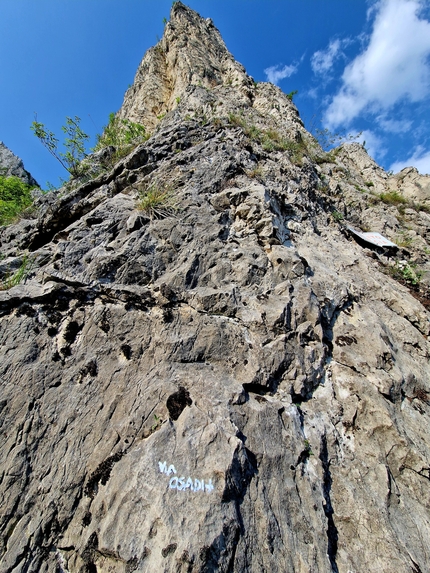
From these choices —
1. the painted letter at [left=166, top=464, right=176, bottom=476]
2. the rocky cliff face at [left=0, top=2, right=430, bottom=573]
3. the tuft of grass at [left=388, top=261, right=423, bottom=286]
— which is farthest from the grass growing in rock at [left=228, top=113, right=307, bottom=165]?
the painted letter at [left=166, top=464, right=176, bottom=476]

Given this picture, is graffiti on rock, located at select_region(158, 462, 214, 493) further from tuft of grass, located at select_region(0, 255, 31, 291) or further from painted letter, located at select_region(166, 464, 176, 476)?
tuft of grass, located at select_region(0, 255, 31, 291)

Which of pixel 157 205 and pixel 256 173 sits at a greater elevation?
→ pixel 256 173

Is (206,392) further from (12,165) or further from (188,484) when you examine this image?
(12,165)

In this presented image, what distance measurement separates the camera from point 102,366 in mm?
5320

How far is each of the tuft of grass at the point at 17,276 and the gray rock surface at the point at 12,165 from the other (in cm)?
2868

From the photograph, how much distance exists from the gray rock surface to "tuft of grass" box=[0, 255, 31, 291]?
94.1ft

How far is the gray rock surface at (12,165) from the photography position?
93.8 ft

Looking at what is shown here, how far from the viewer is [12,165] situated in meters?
29.2

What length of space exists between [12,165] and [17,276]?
3154 centimetres

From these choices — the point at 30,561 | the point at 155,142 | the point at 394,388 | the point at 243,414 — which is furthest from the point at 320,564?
the point at 155,142

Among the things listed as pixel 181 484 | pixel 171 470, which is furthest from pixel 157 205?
pixel 181 484

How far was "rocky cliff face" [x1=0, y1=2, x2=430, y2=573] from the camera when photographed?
3811 millimetres

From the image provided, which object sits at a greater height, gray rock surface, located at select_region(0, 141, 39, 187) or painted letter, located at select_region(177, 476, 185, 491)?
gray rock surface, located at select_region(0, 141, 39, 187)

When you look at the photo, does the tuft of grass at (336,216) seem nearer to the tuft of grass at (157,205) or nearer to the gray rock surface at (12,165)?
the tuft of grass at (157,205)
